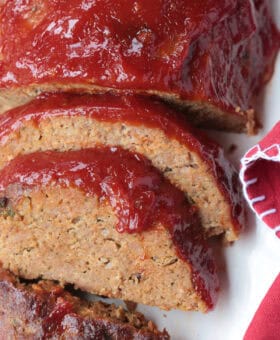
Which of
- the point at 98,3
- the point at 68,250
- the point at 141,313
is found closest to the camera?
the point at 98,3

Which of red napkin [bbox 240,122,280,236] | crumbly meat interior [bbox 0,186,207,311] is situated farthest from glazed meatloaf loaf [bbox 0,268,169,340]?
red napkin [bbox 240,122,280,236]

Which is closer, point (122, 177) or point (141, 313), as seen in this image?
point (122, 177)

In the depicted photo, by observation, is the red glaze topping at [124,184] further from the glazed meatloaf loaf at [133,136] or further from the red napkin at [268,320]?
the red napkin at [268,320]

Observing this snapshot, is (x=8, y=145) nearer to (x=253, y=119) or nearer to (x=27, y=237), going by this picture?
(x=27, y=237)

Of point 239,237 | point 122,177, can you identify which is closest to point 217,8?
point 122,177

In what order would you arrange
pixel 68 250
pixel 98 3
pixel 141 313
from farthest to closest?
pixel 141 313 < pixel 68 250 < pixel 98 3

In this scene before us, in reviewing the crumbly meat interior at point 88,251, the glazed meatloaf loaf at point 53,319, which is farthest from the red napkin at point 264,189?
the glazed meatloaf loaf at point 53,319

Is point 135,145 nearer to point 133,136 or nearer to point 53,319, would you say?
point 133,136

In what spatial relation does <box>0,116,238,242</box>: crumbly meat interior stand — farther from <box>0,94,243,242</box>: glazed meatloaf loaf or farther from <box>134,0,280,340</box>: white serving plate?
<box>134,0,280,340</box>: white serving plate
